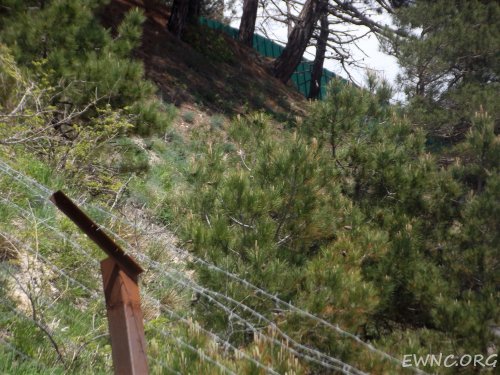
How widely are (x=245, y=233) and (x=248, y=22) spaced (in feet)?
54.8

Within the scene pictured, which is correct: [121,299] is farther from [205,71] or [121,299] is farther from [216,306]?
[205,71]

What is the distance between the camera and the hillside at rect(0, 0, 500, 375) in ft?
13.8

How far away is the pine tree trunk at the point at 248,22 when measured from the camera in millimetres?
20484

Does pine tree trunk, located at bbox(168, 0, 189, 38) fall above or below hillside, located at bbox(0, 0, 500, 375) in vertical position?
above

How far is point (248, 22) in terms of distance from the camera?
21.2 metres

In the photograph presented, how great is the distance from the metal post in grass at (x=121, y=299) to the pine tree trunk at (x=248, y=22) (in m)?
18.2

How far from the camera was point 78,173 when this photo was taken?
6.83m

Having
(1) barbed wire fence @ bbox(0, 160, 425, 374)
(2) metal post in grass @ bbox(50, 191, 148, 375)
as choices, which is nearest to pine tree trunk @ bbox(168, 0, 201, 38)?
(1) barbed wire fence @ bbox(0, 160, 425, 374)

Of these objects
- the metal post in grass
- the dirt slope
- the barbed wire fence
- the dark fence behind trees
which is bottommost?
the barbed wire fence

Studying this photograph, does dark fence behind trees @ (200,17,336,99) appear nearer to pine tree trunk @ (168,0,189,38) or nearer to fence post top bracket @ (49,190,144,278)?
pine tree trunk @ (168,0,189,38)

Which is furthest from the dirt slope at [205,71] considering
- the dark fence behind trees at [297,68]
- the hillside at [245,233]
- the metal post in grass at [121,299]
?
the metal post in grass at [121,299]

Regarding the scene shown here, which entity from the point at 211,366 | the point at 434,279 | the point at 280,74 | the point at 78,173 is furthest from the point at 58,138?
the point at 280,74

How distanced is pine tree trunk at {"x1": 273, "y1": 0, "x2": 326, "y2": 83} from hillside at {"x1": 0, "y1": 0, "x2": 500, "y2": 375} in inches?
439

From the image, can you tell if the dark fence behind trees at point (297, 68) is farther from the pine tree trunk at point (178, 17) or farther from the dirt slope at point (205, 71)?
the pine tree trunk at point (178, 17)
